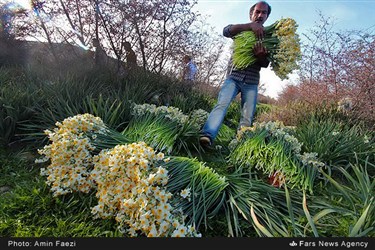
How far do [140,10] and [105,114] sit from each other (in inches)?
122

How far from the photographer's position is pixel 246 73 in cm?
357

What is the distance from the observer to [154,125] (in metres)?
2.81

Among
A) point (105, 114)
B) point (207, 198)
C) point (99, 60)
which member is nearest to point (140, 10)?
point (99, 60)

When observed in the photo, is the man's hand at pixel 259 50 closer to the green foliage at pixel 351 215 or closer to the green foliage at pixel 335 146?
the green foliage at pixel 335 146

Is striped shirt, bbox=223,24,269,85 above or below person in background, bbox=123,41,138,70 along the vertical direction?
below

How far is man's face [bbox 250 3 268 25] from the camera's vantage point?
3463 mm

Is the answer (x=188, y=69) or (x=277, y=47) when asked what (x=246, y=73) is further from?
(x=188, y=69)

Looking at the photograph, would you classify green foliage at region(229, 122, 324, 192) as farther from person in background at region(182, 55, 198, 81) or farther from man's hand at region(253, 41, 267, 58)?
person in background at region(182, 55, 198, 81)

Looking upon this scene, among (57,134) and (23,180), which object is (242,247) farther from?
(23,180)

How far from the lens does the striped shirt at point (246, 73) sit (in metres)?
3.56

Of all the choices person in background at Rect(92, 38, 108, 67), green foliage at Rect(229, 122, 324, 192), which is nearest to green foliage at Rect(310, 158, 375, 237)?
green foliage at Rect(229, 122, 324, 192)

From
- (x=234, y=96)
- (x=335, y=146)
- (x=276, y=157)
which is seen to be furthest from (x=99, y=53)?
(x=335, y=146)

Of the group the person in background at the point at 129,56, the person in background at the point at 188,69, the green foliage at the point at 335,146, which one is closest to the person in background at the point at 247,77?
the green foliage at the point at 335,146

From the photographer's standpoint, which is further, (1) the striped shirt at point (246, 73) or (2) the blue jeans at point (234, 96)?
(1) the striped shirt at point (246, 73)
